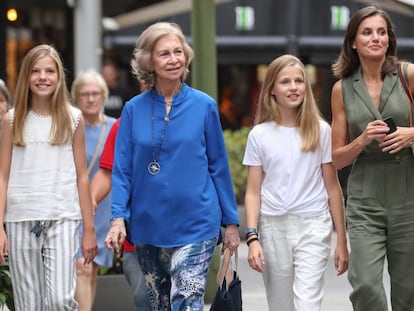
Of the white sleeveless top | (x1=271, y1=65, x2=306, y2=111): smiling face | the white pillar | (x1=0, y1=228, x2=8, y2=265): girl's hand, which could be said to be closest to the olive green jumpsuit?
(x1=271, y1=65, x2=306, y2=111): smiling face

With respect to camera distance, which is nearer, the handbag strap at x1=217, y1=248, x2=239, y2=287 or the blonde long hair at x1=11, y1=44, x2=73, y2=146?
the handbag strap at x1=217, y1=248, x2=239, y2=287

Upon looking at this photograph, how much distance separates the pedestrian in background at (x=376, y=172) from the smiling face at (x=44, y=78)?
60.7 inches

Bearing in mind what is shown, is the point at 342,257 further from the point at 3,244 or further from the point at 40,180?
the point at 3,244

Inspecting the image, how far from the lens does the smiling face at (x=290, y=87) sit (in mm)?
6453

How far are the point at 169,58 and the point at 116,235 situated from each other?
0.93m

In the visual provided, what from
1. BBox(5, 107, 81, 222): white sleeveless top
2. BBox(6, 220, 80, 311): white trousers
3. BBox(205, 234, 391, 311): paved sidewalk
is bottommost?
BBox(205, 234, 391, 311): paved sidewalk

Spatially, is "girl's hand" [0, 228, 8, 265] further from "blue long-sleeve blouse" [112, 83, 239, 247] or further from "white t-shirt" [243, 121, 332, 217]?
"white t-shirt" [243, 121, 332, 217]

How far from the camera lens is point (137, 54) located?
20.4 feet

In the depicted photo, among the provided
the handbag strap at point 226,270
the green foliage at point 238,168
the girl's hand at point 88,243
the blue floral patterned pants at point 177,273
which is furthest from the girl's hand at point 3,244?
the green foliage at point 238,168

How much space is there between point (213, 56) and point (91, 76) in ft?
3.28

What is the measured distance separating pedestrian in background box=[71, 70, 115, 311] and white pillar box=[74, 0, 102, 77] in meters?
5.64

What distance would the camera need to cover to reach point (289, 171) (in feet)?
20.9

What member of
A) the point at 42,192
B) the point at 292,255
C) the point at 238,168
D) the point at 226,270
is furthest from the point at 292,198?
the point at 238,168

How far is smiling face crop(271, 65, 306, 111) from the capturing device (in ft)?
21.2
